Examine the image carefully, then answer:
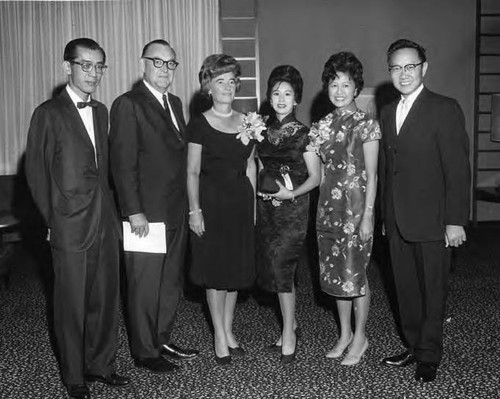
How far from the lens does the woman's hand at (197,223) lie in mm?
A: 3490

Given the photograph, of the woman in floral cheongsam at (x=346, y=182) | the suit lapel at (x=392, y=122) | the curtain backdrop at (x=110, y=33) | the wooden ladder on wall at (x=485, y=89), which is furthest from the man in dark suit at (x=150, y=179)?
the wooden ladder on wall at (x=485, y=89)

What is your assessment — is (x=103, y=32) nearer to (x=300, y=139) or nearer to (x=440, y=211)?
(x=300, y=139)

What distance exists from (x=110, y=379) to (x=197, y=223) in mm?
894

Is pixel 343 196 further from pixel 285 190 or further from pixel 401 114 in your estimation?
pixel 401 114

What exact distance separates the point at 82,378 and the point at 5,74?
5093 mm

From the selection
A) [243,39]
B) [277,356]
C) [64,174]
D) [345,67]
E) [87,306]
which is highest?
[243,39]

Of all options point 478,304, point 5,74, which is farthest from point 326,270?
point 5,74

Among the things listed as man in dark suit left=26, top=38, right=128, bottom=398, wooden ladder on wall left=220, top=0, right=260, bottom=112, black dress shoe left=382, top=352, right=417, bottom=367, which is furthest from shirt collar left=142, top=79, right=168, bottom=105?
wooden ladder on wall left=220, top=0, right=260, bottom=112

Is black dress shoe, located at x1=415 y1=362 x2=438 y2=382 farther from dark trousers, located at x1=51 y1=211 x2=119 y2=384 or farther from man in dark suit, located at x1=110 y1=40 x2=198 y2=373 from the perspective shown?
dark trousers, located at x1=51 y1=211 x2=119 y2=384

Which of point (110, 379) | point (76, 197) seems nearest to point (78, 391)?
point (110, 379)

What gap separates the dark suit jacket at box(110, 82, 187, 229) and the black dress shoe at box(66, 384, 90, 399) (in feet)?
2.81

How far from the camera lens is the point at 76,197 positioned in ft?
9.97

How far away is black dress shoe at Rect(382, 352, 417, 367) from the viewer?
138 inches

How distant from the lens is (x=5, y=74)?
24.1 feet
